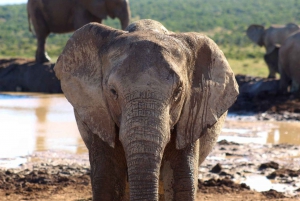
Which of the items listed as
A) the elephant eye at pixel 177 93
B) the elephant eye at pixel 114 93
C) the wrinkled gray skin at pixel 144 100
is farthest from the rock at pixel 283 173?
the elephant eye at pixel 114 93

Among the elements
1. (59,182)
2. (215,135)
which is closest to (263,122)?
(59,182)

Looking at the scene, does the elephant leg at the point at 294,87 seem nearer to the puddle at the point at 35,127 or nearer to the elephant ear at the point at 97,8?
the elephant ear at the point at 97,8

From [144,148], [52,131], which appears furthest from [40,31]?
[144,148]

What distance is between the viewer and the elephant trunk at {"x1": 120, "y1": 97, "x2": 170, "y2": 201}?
14.1ft

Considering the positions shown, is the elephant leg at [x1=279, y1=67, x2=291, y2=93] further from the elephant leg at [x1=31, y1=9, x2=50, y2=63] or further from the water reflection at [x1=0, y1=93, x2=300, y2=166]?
the elephant leg at [x1=31, y1=9, x2=50, y2=63]

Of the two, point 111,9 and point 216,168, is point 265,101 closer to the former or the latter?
point 111,9

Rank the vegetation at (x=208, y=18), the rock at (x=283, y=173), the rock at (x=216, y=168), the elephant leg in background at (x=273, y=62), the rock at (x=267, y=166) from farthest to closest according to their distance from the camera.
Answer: the vegetation at (x=208, y=18) → the elephant leg in background at (x=273, y=62) → the rock at (x=267, y=166) → the rock at (x=216, y=168) → the rock at (x=283, y=173)

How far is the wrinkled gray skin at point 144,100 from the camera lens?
439 centimetres

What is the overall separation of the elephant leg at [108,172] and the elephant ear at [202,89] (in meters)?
0.43

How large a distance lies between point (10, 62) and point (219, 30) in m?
36.5

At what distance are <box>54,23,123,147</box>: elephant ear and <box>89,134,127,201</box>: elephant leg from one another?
178mm

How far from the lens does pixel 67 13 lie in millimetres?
16828

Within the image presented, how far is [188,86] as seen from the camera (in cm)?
509

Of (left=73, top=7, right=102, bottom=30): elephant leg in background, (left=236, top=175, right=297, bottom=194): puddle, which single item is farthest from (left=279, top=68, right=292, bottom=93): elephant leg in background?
(left=236, top=175, right=297, bottom=194): puddle
